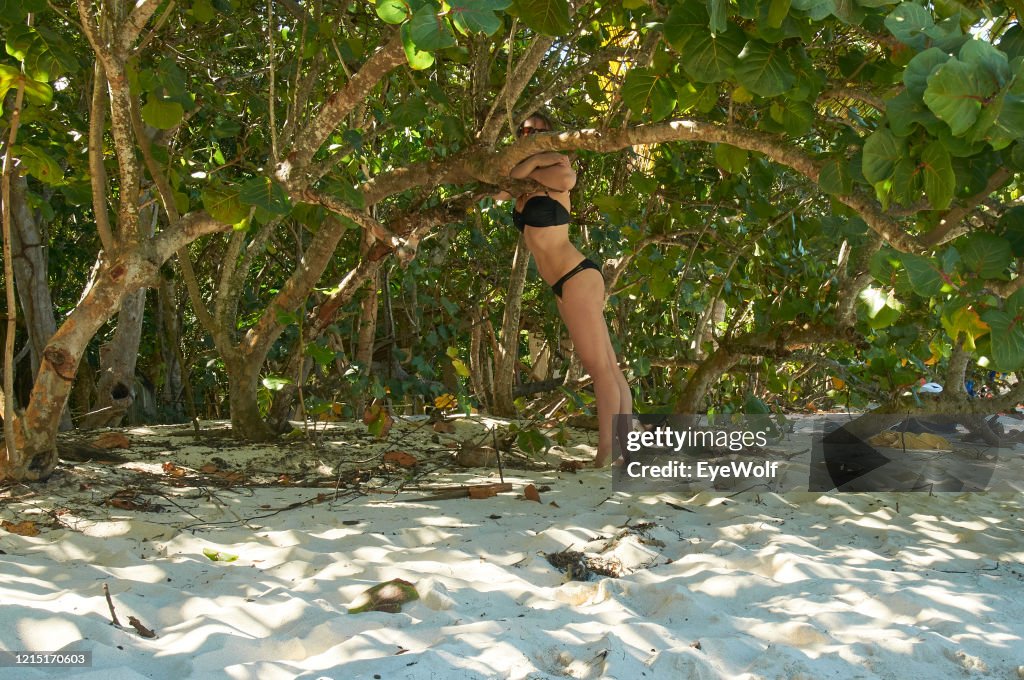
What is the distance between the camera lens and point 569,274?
3650mm

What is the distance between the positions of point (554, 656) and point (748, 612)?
0.63 m

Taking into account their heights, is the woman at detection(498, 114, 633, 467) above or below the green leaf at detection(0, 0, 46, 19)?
below

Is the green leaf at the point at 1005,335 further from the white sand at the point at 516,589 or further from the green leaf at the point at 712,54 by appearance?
the green leaf at the point at 712,54

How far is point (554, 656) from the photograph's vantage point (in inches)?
73.3

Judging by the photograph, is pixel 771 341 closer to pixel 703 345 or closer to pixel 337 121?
pixel 703 345

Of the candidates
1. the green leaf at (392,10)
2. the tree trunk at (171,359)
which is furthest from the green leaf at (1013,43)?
the tree trunk at (171,359)

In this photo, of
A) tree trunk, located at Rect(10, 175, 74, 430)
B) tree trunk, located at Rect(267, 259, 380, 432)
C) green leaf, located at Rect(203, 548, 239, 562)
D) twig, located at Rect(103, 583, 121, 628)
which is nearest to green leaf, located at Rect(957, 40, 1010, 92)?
twig, located at Rect(103, 583, 121, 628)

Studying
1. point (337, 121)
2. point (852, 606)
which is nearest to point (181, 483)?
point (337, 121)

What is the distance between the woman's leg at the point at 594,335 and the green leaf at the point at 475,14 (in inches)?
72.4

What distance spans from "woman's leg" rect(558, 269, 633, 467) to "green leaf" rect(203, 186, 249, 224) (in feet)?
4.63

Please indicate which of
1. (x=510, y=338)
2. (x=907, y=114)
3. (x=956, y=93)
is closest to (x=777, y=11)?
(x=907, y=114)

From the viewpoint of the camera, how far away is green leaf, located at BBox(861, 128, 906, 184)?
2070mm

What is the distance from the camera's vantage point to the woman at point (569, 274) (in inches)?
140

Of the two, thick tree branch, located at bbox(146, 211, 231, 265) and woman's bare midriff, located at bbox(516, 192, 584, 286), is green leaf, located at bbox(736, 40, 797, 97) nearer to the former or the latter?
woman's bare midriff, located at bbox(516, 192, 584, 286)
